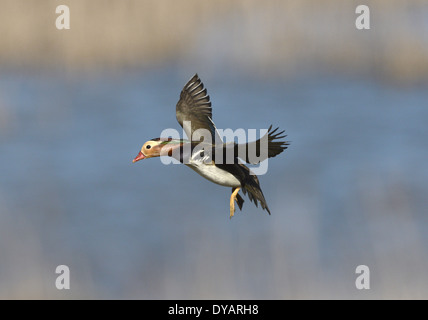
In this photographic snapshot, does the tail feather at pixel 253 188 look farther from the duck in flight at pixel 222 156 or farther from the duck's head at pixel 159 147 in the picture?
the duck's head at pixel 159 147

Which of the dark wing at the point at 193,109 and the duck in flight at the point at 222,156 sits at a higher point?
the dark wing at the point at 193,109

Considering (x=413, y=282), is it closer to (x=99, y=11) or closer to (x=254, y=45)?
(x=254, y=45)

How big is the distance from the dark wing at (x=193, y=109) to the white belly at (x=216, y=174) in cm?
72

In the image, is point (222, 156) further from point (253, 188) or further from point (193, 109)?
point (193, 109)

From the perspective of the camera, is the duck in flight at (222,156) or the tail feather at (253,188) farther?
the tail feather at (253,188)

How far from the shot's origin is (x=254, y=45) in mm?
13195

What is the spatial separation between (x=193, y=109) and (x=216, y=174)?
968mm

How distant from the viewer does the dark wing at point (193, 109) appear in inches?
318

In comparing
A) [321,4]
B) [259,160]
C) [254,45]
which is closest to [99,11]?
[254,45]

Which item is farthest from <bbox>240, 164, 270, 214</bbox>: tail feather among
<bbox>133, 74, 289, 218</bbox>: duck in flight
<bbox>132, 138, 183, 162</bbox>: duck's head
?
<bbox>132, 138, 183, 162</bbox>: duck's head

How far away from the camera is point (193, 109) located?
26.6 ft

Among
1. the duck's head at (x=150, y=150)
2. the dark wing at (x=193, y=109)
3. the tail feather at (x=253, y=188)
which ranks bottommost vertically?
the tail feather at (x=253, y=188)

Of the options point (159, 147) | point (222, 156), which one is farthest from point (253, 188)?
point (159, 147)

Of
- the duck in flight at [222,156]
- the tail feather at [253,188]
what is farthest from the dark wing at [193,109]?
the tail feather at [253,188]
